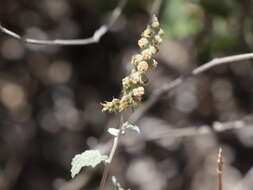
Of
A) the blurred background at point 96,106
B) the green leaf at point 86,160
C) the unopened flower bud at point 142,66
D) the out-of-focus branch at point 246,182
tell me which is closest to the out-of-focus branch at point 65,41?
the green leaf at point 86,160

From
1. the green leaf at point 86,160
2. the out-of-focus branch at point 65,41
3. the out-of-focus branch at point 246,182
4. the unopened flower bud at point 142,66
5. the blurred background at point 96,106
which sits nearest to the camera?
the unopened flower bud at point 142,66

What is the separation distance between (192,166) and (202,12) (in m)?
1.53

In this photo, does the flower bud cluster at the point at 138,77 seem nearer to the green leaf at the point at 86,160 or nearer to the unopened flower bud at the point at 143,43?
the unopened flower bud at the point at 143,43

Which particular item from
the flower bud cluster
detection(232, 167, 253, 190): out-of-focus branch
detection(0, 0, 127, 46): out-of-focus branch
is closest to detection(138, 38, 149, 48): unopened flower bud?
the flower bud cluster

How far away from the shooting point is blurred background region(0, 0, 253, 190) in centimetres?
428

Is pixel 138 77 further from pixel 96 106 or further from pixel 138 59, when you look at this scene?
pixel 96 106

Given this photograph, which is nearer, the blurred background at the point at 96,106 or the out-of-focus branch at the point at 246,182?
the out-of-focus branch at the point at 246,182

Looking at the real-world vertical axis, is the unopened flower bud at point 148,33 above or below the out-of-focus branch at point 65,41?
below

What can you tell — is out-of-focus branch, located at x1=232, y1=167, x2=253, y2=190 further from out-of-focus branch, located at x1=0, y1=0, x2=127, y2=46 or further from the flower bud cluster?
the flower bud cluster

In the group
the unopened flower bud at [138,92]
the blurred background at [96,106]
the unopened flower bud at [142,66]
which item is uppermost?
the blurred background at [96,106]

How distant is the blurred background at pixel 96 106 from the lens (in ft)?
14.0

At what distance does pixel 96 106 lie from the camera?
4539 millimetres

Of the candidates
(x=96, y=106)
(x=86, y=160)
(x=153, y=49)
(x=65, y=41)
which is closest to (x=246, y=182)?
(x=96, y=106)

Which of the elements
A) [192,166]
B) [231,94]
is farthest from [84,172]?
[231,94]
